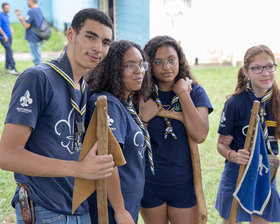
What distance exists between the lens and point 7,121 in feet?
5.85

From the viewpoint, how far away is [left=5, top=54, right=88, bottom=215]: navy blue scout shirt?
1.79 m

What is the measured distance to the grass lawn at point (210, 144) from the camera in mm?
4480

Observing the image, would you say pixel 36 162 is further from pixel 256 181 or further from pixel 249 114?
pixel 249 114

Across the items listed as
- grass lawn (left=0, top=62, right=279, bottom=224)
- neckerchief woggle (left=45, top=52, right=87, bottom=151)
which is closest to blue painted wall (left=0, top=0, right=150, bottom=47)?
grass lawn (left=0, top=62, right=279, bottom=224)

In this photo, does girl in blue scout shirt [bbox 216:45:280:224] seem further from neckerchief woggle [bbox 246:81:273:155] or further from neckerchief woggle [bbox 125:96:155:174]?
neckerchief woggle [bbox 125:96:155:174]

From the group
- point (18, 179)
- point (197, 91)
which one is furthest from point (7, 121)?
point (197, 91)

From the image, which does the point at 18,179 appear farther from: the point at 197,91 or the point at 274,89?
the point at 274,89

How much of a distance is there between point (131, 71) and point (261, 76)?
109cm

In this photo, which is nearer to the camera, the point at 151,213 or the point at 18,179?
the point at 18,179

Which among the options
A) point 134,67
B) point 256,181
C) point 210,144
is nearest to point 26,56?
point 210,144

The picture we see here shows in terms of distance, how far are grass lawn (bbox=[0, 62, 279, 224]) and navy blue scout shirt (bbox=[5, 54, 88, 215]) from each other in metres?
2.42

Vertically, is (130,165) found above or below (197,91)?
below

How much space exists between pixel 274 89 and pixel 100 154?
1.73 m

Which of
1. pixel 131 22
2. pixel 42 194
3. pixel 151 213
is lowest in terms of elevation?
pixel 151 213
